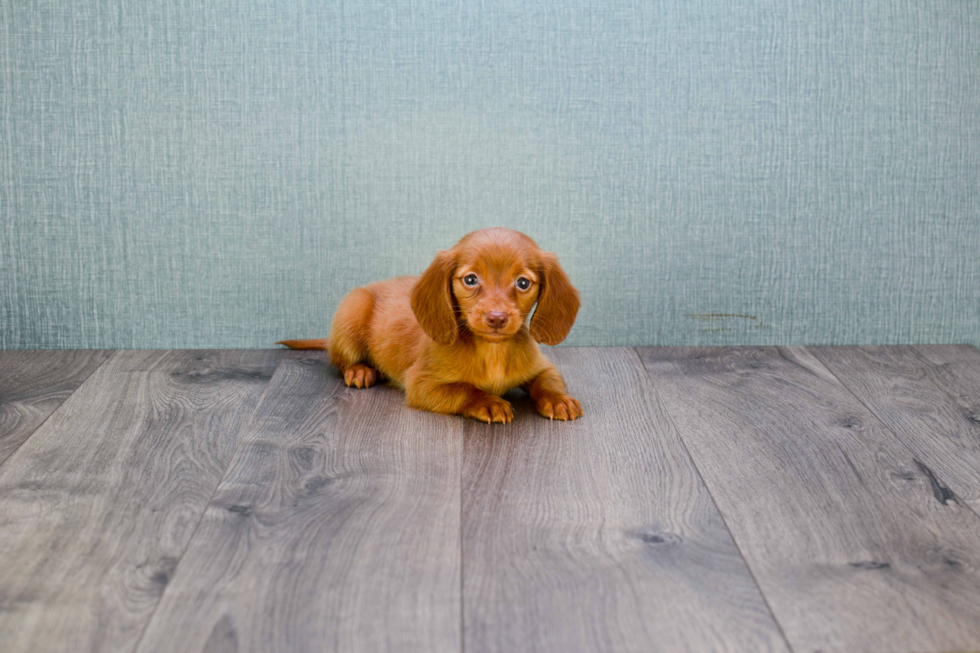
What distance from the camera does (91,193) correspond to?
2375mm

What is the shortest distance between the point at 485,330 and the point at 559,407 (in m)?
0.25

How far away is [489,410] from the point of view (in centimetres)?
192

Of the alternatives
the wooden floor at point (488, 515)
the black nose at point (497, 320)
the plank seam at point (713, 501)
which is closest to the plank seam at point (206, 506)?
the wooden floor at point (488, 515)

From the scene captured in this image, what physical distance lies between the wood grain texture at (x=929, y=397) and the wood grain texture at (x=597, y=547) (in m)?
0.49

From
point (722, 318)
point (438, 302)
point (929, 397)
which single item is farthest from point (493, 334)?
point (929, 397)

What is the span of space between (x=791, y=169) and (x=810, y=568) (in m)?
1.41

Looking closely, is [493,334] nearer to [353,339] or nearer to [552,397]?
[552,397]

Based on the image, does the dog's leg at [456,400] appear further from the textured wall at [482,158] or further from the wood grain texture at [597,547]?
the textured wall at [482,158]

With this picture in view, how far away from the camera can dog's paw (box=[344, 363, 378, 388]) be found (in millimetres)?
2178

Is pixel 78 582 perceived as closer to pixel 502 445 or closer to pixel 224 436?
pixel 224 436

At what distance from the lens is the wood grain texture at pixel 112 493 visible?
1.19 metres

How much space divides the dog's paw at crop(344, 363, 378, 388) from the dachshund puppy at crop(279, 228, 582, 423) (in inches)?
3.0

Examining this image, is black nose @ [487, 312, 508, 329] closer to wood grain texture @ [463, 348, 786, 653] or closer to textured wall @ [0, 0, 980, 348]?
wood grain texture @ [463, 348, 786, 653]

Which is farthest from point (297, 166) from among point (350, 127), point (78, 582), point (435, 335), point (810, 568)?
point (810, 568)
